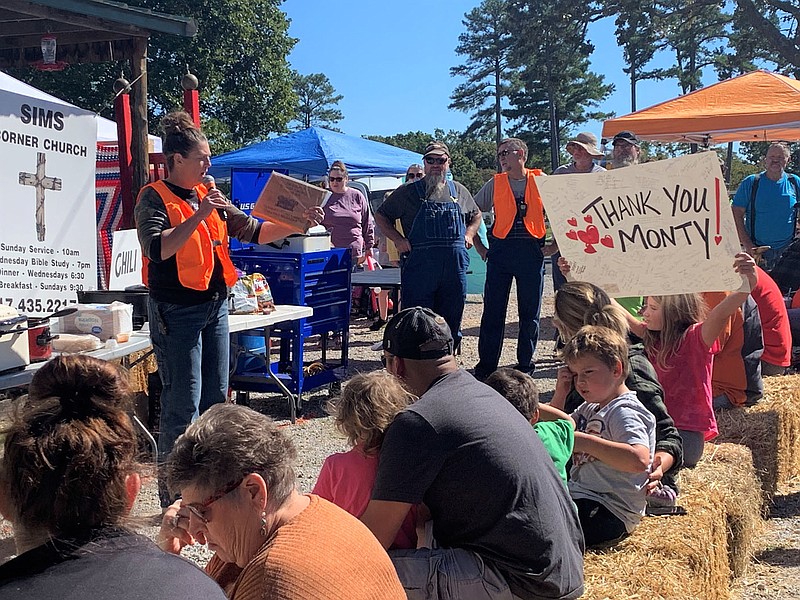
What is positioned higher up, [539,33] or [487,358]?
[539,33]

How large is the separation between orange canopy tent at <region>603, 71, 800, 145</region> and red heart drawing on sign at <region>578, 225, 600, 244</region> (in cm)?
576

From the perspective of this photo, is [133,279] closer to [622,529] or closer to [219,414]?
[622,529]

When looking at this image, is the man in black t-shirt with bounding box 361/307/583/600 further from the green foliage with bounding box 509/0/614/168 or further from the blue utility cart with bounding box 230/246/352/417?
the green foliage with bounding box 509/0/614/168

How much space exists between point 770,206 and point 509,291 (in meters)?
3.84

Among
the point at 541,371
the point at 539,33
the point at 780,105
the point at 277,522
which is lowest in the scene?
the point at 541,371

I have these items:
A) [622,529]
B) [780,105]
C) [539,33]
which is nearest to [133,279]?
[622,529]

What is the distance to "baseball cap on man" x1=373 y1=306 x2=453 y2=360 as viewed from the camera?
9.23 feet

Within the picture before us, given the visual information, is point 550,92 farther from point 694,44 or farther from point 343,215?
point 343,215

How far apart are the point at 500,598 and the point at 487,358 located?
5.10 metres

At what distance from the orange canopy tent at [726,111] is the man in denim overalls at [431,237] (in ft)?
13.0

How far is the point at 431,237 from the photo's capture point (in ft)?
23.6

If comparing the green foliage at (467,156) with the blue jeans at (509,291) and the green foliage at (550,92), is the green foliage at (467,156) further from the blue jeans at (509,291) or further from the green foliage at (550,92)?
the blue jeans at (509,291)

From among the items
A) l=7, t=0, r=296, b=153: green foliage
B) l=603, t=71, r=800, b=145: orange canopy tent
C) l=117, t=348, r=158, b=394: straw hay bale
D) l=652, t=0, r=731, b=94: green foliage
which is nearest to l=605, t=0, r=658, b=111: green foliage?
l=652, t=0, r=731, b=94: green foliage

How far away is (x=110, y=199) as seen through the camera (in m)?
8.34
